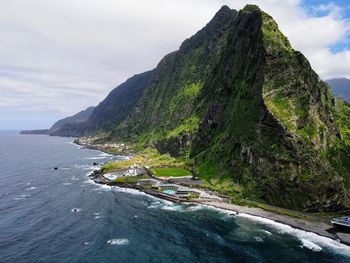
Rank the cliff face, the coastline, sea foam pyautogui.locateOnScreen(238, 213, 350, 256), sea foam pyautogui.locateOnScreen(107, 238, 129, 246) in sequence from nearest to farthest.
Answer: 1. sea foam pyautogui.locateOnScreen(238, 213, 350, 256)
2. sea foam pyautogui.locateOnScreen(107, 238, 129, 246)
3. the coastline
4. the cliff face

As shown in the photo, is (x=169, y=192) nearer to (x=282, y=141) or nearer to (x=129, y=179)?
(x=129, y=179)

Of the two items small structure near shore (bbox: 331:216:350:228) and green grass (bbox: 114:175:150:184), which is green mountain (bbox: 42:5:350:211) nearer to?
small structure near shore (bbox: 331:216:350:228)

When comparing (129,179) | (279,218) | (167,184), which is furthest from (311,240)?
(129,179)

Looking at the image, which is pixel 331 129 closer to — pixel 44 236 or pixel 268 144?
pixel 268 144

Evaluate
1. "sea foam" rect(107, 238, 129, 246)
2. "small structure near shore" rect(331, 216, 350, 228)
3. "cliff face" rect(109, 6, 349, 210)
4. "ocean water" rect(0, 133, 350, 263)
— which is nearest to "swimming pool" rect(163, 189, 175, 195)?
"ocean water" rect(0, 133, 350, 263)

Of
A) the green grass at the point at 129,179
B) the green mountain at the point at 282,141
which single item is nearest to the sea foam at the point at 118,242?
the green mountain at the point at 282,141

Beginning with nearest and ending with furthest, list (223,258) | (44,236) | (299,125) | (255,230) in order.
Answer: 1. (223,258)
2. (44,236)
3. (255,230)
4. (299,125)

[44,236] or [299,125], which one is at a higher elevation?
[299,125]

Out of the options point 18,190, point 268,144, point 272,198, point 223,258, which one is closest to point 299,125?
point 268,144

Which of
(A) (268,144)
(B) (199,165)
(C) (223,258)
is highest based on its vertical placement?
(A) (268,144)
